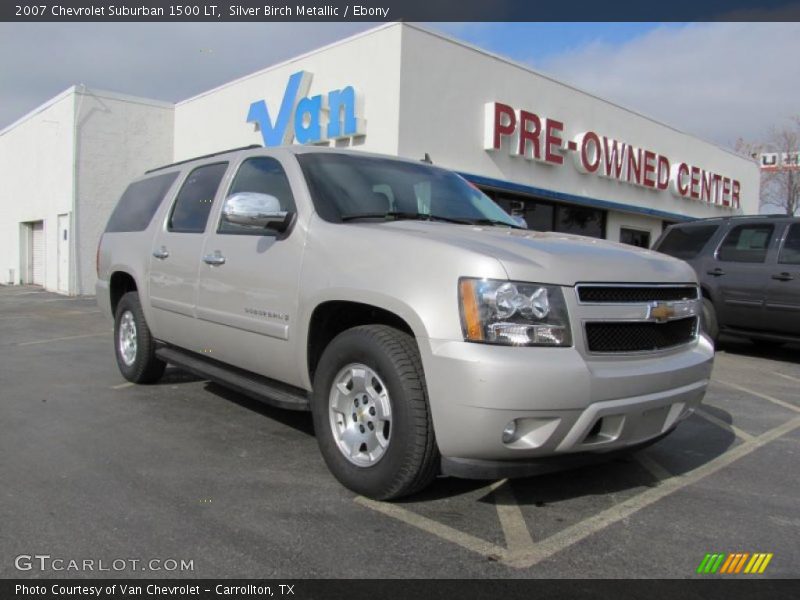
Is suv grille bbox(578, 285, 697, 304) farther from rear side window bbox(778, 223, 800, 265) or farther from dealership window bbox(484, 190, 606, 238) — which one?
dealership window bbox(484, 190, 606, 238)

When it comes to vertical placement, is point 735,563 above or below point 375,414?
below

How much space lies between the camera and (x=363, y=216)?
381 cm

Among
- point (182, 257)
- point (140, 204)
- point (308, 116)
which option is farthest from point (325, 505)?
point (308, 116)

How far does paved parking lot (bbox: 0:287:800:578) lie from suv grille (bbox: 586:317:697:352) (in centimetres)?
85

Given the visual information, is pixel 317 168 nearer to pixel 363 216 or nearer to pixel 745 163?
pixel 363 216

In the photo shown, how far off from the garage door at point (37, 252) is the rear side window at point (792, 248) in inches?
804

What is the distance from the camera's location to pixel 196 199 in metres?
5.09

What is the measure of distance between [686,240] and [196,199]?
279 inches

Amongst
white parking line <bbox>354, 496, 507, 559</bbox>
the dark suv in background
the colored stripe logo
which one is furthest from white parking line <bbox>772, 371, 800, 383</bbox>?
white parking line <bbox>354, 496, 507, 559</bbox>

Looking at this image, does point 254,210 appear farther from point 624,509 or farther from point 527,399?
point 624,509

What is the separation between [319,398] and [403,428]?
0.70 meters

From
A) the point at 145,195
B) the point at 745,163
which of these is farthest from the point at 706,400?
the point at 745,163

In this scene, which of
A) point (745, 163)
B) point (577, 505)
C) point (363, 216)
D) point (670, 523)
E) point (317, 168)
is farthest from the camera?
point (745, 163)

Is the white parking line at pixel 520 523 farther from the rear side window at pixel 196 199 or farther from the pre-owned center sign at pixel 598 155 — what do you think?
the pre-owned center sign at pixel 598 155
